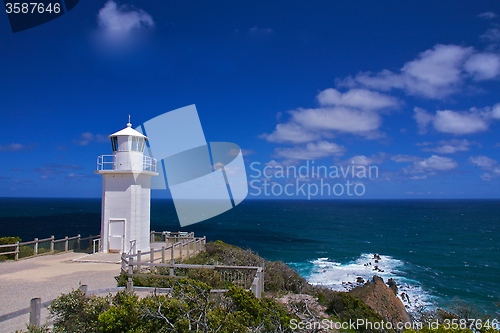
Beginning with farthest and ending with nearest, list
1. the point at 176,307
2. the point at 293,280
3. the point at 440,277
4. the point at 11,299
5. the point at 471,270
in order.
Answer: the point at 471,270 < the point at 440,277 < the point at 293,280 < the point at 11,299 < the point at 176,307

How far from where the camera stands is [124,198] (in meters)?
14.6

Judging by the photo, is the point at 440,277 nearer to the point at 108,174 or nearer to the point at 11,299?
the point at 108,174

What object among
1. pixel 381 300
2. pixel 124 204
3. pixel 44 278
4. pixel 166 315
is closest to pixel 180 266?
pixel 166 315

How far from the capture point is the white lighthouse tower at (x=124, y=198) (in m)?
14.6

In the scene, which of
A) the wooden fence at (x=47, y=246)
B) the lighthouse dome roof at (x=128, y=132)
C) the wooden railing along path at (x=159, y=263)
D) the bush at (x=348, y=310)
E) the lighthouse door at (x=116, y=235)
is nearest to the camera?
the wooden railing along path at (x=159, y=263)

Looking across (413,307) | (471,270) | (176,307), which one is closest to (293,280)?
(176,307)

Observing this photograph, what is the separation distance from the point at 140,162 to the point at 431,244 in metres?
43.7

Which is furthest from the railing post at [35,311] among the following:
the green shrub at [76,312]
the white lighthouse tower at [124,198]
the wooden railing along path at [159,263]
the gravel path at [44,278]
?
the white lighthouse tower at [124,198]

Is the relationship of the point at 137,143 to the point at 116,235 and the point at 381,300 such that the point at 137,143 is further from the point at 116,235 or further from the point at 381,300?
the point at 381,300

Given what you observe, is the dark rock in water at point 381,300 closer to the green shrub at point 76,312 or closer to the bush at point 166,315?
the bush at point 166,315

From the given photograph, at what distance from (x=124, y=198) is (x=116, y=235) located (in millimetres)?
1809

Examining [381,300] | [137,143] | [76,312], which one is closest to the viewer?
[76,312]

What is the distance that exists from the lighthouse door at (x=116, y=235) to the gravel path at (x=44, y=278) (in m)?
0.47

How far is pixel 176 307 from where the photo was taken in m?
4.42
